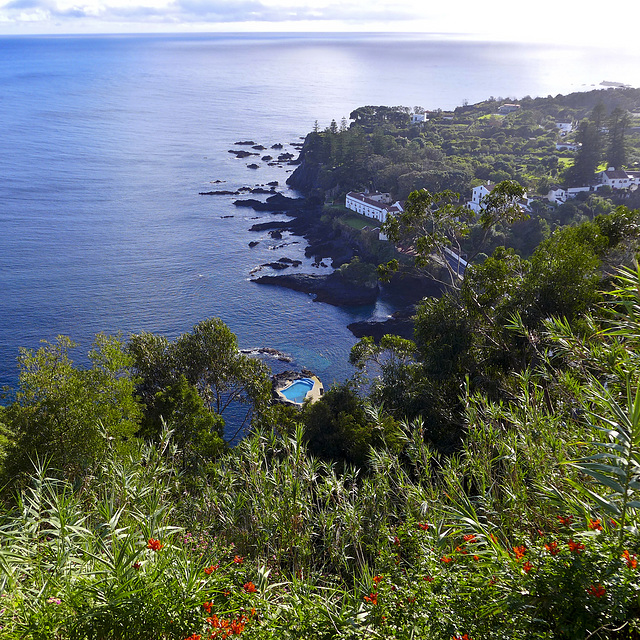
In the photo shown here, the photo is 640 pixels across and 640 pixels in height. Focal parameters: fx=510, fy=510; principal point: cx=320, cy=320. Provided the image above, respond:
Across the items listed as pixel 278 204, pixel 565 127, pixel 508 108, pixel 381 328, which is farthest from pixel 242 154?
pixel 508 108

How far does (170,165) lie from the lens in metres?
72.8

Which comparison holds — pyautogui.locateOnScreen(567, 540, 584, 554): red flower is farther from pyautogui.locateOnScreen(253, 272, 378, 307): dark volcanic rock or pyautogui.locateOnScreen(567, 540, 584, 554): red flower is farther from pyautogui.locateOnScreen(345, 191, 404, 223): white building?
pyautogui.locateOnScreen(345, 191, 404, 223): white building

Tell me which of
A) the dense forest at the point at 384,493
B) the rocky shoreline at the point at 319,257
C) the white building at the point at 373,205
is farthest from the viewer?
the white building at the point at 373,205

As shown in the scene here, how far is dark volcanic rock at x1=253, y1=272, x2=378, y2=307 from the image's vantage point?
39625 mm

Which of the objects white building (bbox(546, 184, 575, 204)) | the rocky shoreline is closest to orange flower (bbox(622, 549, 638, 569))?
the rocky shoreline

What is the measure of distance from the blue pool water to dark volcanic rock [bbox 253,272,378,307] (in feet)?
38.9

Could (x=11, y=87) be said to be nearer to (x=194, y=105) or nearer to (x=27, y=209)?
Result: (x=194, y=105)

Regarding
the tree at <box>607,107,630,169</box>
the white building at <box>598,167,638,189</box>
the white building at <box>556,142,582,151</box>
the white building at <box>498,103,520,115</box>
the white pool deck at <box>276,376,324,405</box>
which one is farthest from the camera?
the white building at <box>498,103,520,115</box>

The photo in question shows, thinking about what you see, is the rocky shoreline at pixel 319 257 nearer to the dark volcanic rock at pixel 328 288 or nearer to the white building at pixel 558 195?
the dark volcanic rock at pixel 328 288

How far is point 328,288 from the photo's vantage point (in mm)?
40938

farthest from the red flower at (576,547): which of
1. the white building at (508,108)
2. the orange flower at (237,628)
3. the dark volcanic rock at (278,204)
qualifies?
the white building at (508,108)

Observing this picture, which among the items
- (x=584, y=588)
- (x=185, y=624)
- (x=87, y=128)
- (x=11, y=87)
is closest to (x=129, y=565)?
(x=185, y=624)

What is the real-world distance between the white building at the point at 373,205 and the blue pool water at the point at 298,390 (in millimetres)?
25835

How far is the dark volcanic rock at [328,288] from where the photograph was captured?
130 ft
